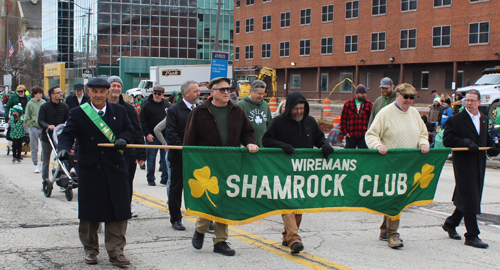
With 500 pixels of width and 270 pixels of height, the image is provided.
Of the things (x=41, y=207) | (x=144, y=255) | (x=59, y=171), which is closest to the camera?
(x=144, y=255)

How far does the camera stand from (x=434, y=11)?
42.5m

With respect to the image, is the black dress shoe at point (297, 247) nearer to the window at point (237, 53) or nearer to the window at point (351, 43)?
the window at point (351, 43)

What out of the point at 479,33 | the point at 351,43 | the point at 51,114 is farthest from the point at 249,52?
the point at 51,114

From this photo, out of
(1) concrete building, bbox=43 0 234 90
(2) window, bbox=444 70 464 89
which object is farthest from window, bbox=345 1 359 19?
(1) concrete building, bbox=43 0 234 90

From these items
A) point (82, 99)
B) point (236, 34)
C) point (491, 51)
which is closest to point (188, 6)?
point (236, 34)

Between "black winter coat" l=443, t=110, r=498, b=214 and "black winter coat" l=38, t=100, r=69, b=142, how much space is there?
23.2 feet

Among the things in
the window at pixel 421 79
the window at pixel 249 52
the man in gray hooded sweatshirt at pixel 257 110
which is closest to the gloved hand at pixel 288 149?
the man in gray hooded sweatshirt at pixel 257 110

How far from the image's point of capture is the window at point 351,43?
48.4 meters

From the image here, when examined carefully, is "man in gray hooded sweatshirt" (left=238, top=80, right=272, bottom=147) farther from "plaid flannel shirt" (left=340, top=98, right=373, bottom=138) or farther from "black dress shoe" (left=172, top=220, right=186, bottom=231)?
"plaid flannel shirt" (left=340, top=98, right=373, bottom=138)

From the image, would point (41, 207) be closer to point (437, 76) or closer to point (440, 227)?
point (440, 227)

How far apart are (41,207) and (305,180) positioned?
4705 mm

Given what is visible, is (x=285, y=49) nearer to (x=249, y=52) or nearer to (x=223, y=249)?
(x=249, y=52)

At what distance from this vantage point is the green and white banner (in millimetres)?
5730

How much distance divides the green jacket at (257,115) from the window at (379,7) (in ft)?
Answer: 134
